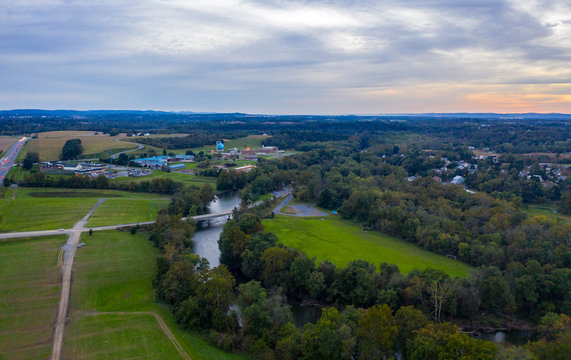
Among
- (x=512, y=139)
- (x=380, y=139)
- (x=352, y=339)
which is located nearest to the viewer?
(x=352, y=339)

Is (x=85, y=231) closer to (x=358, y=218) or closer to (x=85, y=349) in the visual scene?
(x=85, y=349)

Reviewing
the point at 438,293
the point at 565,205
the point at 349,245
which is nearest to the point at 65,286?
the point at 349,245

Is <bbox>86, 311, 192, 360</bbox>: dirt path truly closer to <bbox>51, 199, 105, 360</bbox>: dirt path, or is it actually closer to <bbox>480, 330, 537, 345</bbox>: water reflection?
<bbox>51, 199, 105, 360</bbox>: dirt path

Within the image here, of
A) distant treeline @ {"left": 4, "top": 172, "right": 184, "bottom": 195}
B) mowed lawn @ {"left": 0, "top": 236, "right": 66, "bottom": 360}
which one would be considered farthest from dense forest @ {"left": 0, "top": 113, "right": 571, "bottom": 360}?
mowed lawn @ {"left": 0, "top": 236, "right": 66, "bottom": 360}

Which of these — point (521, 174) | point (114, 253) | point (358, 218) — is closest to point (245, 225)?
point (114, 253)

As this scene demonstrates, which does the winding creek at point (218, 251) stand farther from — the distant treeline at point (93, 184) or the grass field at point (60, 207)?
the distant treeline at point (93, 184)

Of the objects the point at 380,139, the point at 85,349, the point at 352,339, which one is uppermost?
the point at 380,139

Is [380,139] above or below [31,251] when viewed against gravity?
above

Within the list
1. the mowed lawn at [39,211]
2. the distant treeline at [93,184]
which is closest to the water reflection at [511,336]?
the mowed lawn at [39,211]
